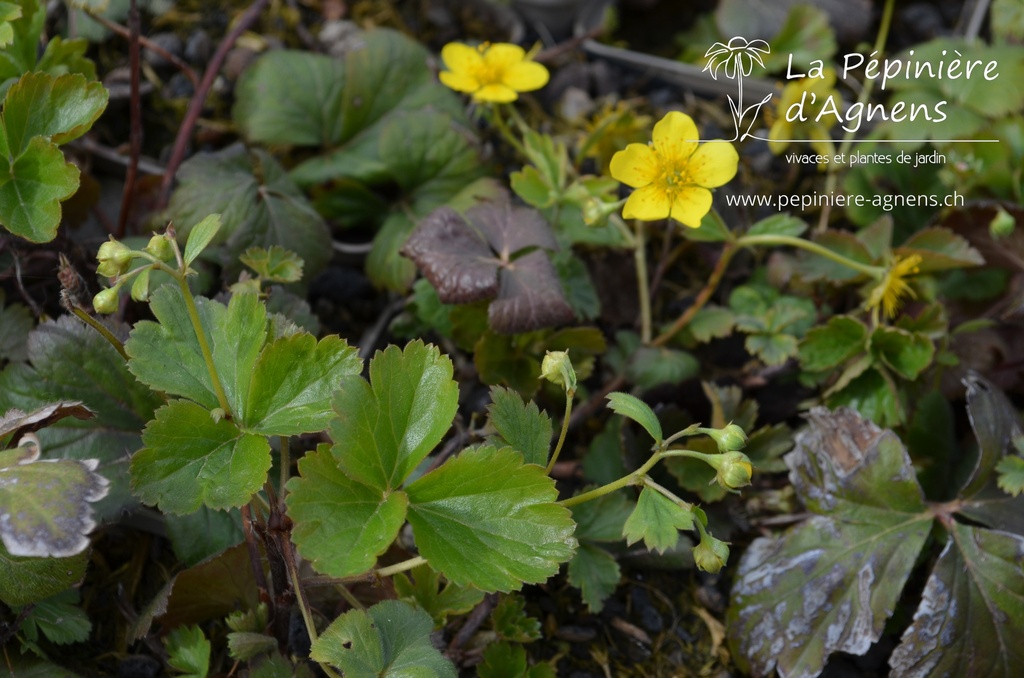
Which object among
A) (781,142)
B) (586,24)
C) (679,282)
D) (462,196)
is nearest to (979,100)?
(781,142)

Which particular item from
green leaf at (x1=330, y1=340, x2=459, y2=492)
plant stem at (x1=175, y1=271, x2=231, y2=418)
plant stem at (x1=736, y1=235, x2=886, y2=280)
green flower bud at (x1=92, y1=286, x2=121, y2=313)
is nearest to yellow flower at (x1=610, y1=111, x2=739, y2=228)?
plant stem at (x1=736, y1=235, x2=886, y2=280)

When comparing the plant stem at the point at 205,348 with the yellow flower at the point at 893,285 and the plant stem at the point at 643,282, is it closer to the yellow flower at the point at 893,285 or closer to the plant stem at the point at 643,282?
the plant stem at the point at 643,282

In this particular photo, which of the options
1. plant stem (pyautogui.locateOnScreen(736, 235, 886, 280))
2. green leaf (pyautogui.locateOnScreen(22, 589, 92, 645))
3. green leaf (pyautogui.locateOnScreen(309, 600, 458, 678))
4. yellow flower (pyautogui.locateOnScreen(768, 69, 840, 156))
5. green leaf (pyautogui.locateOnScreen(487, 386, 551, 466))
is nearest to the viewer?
green leaf (pyautogui.locateOnScreen(309, 600, 458, 678))

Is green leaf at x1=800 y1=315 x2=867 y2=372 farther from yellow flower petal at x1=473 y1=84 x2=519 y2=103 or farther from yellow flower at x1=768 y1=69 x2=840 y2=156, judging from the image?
yellow flower petal at x1=473 y1=84 x2=519 y2=103

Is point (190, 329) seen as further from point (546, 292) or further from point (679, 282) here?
point (679, 282)

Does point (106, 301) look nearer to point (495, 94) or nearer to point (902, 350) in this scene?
point (495, 94)

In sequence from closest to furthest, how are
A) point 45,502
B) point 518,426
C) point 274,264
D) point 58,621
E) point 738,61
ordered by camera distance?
point 45,502
point 518,426
point 58,621
point 274,264
point 738,61

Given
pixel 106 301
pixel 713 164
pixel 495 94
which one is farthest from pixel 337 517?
pixel 495 94
